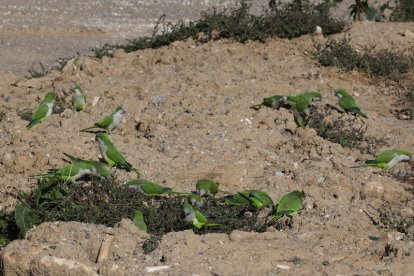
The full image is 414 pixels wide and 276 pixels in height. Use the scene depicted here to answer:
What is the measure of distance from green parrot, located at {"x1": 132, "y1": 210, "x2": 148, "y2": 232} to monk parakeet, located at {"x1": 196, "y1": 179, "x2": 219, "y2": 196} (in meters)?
0.76

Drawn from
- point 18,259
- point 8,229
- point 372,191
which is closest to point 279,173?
point 372,191

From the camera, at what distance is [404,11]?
13.8m

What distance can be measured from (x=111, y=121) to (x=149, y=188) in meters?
2.07

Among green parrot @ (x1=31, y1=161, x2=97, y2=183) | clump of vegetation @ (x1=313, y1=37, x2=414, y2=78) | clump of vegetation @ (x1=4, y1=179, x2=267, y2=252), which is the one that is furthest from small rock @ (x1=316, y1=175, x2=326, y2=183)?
clump of vegetation @ (x1=313, y1=37, x2=414, y2=78)

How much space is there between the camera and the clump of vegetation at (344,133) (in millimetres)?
9031

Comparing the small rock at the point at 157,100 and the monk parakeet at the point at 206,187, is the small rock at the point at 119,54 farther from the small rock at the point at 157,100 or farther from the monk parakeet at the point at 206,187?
the monk parakeet at the point at 206,187

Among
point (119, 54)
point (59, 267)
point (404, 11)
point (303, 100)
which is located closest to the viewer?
point (59, 267)

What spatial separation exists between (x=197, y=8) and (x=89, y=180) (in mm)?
11256

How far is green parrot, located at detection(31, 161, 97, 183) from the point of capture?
7012 millimetres

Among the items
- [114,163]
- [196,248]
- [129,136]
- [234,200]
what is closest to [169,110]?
[129,136]

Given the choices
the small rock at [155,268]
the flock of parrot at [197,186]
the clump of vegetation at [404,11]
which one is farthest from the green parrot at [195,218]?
the clump of vegetation at [404,11]

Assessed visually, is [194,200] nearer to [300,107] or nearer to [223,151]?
[223,151]

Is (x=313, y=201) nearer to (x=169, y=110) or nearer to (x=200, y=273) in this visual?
(x=200, y=273)

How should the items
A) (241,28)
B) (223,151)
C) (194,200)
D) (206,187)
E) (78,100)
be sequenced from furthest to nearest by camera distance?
1. (241,28)
2. (78,100)
3. (223,151)
4. (206,187)
5. (194,200)
